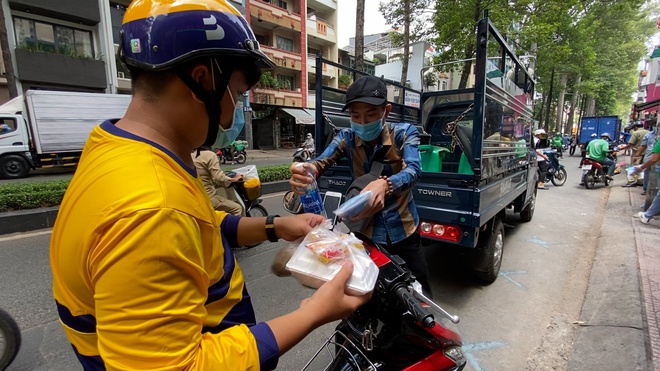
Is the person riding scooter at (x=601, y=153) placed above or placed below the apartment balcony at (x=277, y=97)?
below

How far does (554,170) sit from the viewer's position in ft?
34.7

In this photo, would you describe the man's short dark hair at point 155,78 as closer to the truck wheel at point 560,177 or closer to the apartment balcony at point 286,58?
the truck wheel at point 560,177

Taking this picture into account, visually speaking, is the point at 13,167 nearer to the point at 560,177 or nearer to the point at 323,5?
the point at 560,177

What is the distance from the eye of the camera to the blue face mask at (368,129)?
2.02 m

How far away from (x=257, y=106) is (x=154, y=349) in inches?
983

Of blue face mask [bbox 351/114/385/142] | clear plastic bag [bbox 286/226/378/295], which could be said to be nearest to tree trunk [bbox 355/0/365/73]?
blue face mask [bbox 351/114/385/142]

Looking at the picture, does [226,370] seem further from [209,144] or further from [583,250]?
[583,250]

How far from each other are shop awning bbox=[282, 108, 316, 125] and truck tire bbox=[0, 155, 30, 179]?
16.1 meters

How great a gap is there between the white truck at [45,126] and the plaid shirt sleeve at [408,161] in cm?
1235

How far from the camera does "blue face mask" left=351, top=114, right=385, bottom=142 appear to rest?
79.6 inches

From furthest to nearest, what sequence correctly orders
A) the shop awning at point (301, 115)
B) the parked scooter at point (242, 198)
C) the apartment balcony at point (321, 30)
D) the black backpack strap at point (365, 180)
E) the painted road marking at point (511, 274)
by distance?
the apartment balcony at point (321, 30), the shop awning at point (301, 115), the parked scooter at point (242, 198), the painted road marking at point (511, 274), the black backpack strap at point (365, 180)

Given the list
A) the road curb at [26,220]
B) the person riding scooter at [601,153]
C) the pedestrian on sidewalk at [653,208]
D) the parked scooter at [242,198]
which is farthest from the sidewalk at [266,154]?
the pedestrian on sidewalk at [653,208]

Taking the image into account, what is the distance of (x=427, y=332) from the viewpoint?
135 cm

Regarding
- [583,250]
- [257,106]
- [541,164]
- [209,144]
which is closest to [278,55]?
[257,106]
